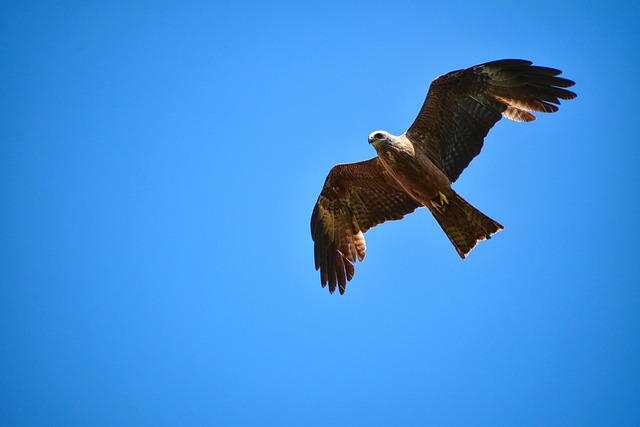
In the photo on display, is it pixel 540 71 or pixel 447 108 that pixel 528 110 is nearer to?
pixel 540 71

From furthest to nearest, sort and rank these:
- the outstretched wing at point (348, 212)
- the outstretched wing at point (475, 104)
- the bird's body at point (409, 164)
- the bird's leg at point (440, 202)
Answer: the outstretched wing at point (348, 212), the bird's leg at point (440, 202), the bird's body at point (409, 164), the outstretched wing at point (475, 104)

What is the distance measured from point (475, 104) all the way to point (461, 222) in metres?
1.75

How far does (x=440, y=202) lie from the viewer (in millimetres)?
9281

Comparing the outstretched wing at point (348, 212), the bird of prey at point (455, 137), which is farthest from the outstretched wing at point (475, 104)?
the outstretched wing at point (348, 212)

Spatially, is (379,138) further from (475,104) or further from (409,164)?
(475,104)

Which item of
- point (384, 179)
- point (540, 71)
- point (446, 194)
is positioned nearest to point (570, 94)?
point (540, 71)

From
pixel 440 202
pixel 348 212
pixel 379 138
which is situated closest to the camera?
pixel 379 138

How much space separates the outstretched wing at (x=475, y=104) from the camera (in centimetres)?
882

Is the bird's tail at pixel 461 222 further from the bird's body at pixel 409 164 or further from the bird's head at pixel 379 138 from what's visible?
the bird's head at pixel 379 138

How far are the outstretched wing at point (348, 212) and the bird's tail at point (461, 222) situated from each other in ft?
3.04

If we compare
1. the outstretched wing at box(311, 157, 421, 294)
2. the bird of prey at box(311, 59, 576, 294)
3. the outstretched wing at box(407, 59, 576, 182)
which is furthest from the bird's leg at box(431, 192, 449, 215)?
the outstretched wing at box(311, 157, 421, 294)

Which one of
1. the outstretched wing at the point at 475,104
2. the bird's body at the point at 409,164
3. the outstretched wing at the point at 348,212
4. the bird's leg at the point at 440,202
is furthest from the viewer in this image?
the outstretched wing at the point at 348,212

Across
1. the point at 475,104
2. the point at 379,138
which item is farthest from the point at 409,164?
the point at 475,104

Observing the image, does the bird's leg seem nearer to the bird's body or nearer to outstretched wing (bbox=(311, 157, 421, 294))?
the bird's body
